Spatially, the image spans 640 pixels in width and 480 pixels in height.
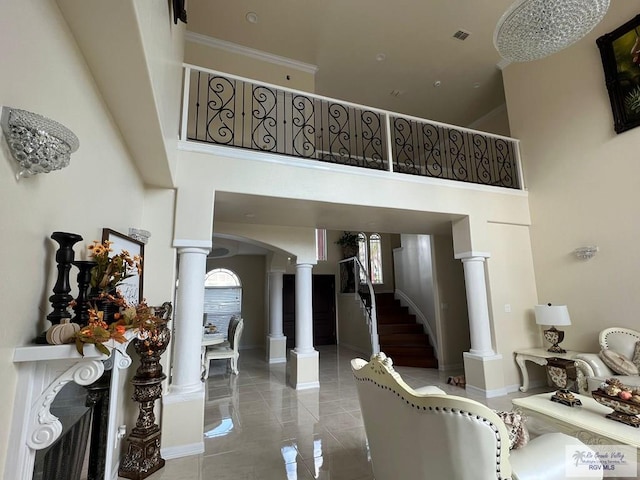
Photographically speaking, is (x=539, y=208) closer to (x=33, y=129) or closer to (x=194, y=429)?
(x=194, y=429)

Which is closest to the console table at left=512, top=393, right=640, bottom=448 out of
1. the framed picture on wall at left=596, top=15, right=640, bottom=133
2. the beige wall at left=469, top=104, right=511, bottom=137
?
the framed picture on wall at left=596, top=15, right=640, bottom=133

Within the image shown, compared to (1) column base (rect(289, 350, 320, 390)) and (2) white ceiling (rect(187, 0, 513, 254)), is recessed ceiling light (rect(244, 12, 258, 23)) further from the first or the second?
(1) column base (rect(289, 350, 320, 390))

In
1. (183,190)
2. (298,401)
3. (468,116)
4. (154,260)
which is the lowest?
(298,401)

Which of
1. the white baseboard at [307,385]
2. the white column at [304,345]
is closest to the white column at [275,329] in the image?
the white column at [304,345]

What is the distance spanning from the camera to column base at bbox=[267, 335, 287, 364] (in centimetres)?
702

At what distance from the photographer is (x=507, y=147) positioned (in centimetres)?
570

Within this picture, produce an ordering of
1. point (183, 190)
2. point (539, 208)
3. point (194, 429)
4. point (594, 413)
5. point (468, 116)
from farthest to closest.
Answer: point (468, 116) → point (539, 208) → point (183, 190) → point (194, 429) → point (594, 413)

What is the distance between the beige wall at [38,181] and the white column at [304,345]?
3688 mm

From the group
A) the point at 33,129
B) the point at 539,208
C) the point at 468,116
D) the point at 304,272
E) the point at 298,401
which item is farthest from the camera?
the point at 468,116

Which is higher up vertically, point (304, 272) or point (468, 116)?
point (468, 116)

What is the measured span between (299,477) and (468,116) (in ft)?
25.0

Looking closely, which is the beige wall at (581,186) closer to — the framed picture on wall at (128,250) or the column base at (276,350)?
the column base at (276,350)

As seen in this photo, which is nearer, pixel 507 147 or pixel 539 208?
pixel 539 208

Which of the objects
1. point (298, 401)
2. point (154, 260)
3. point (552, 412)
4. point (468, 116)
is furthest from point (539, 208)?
point (154, 260)
